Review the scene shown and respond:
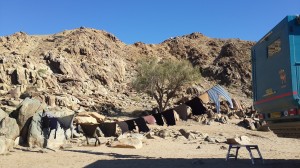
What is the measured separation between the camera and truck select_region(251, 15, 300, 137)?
8.58 metres

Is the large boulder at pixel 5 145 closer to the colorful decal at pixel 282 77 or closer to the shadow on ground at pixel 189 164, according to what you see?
the shadow on ground at pixel 189 164

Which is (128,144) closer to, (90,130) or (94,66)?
(90,130)

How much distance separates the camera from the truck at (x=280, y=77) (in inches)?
338

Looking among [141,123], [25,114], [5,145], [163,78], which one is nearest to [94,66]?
[163,78]

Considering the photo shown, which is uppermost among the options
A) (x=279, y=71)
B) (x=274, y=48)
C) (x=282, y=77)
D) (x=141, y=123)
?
(x=274, y=48)

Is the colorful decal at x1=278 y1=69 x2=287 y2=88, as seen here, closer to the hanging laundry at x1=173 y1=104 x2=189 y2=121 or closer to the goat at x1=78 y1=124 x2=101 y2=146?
the goat at x1=78 y1=124 x2=101 y2=146

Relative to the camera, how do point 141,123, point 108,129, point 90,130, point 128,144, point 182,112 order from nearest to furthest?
1. point 128,144
2. point 141,123
3. point 90,130
4. point 108,129
5. point 182,112

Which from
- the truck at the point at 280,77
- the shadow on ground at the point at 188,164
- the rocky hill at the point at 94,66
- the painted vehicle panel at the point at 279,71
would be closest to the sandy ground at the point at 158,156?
the shadow on ground at the point at 188,164

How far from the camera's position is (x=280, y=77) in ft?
29.9

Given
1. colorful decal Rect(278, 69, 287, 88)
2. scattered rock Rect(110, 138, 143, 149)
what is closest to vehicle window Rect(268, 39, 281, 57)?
colorful decal Rect(278, 69, 287, 88)

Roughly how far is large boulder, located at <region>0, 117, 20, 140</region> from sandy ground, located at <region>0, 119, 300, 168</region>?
70cm

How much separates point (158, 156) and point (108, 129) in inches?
288

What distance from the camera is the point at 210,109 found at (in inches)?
1412

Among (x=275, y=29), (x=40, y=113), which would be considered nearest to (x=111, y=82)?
(x=40, y=113)
